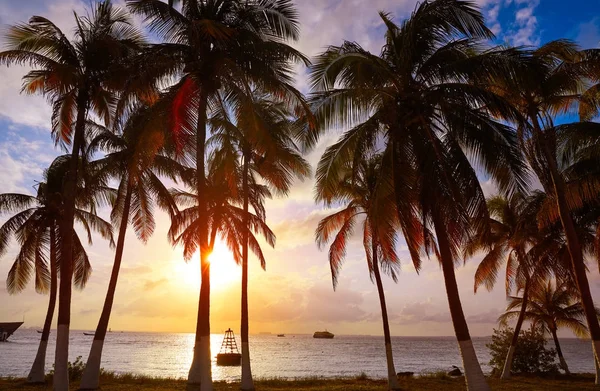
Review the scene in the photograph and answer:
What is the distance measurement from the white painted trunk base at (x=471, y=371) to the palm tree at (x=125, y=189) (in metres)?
10.6

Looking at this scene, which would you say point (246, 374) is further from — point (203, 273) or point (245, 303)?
point (203, 273)

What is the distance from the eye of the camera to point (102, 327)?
60.9 feet

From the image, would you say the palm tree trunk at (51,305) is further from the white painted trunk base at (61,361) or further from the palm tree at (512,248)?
the palm tree at (512,248)

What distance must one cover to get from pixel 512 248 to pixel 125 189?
19.7 meters

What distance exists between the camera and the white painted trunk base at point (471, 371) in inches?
449

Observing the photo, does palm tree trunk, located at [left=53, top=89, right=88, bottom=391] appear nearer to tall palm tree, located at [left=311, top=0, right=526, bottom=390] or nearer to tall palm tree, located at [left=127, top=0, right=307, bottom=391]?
tall palm tree, located at [left=127, top=0, right=307, bottom=391]

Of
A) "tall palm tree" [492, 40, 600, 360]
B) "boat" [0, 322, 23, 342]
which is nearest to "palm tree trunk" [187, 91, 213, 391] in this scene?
"tall palm tree" [492, 40, 600, 360]

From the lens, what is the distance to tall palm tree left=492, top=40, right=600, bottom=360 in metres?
14.9

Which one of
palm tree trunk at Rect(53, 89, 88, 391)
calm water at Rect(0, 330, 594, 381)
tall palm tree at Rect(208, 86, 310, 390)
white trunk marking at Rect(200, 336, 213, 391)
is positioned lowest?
calm water at Rect(0, 330, 594, 381)

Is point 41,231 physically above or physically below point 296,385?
above

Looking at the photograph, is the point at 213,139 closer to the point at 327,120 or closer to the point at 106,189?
the point at 106,189

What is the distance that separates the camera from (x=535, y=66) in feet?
41.2

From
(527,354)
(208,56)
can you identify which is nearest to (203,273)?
(208,56)

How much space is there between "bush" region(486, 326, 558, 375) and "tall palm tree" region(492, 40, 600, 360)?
13731mm
